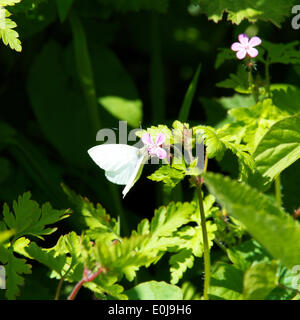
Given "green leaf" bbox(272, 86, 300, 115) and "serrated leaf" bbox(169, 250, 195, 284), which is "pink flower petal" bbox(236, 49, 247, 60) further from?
"serrated leaf" bbox(169, 250, 195, 284)

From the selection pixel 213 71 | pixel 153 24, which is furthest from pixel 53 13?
pixel 213 71

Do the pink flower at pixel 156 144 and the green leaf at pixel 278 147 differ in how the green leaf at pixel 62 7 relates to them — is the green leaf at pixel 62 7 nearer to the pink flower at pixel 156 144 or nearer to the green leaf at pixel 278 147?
the pink flower at pixel 156 144

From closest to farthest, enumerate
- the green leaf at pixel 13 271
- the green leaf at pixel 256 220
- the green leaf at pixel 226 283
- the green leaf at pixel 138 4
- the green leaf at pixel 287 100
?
1. the green leaf at pixel 256 220
2. the green leaf at pixel 13 271
3. the green leaf at pixel 226 283
4. the green leaf at pixel 287 100
5. the green leaf at pixel 138 4

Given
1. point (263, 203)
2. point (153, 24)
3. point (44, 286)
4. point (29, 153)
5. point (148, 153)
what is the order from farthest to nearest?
point (153, 24) < point (29, 153) < point (44, 286) < point (148, 153) < point (263, 203)

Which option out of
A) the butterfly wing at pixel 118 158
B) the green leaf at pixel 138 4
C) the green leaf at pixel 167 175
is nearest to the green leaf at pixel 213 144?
the green leaf at pixel 167 175

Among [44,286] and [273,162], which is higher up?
[273,162]

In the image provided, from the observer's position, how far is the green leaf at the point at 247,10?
58.1 inches

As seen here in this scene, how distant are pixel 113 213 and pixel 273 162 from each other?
0.67m

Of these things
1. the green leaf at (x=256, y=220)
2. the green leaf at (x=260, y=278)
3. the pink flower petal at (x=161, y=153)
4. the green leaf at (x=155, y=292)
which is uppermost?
the pink flower petal at (x=161, y=153)

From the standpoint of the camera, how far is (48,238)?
1.71 m

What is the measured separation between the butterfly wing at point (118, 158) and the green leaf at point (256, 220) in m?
0.35

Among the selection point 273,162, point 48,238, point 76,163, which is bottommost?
point 48,238

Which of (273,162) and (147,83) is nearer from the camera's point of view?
(273,162)

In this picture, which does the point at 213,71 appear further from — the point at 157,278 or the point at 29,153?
the point at 157,278
